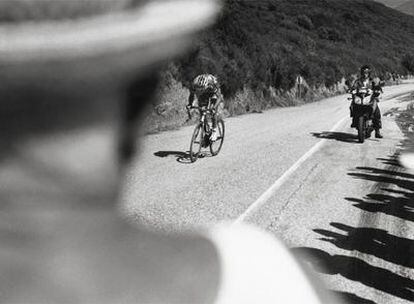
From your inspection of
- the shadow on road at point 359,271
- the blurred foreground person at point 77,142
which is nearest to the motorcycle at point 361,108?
the shadow on road at point 359,271

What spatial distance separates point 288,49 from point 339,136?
23881 millimetres

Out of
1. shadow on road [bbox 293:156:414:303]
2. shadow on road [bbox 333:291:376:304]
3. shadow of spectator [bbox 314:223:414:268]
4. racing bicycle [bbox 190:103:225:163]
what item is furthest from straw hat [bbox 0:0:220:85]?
racing bicycle [bbox 190:103:225:163]

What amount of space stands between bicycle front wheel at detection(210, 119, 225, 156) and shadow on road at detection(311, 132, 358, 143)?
3.39 metres

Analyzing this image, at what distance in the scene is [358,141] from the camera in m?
12.0

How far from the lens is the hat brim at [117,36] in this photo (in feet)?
1.61

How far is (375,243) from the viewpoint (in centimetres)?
526

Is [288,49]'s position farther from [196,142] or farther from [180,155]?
[196,142]

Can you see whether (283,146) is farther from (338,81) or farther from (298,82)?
(338,81)

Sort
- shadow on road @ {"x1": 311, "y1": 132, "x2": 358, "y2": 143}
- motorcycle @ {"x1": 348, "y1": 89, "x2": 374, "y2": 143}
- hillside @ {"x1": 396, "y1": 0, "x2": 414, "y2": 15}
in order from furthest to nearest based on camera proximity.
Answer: hillside @ {"x1": 396, "y1": 0, "x2": 414, "y2": 15} < shadow on road @ {"x1": 311, "y1": 132, "x2": 358, "y2": 143} < motorcycle @ {"x1": 348, "y1": 89, "x2": 374, "y2": 143}

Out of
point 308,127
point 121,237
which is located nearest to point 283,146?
point 308,127

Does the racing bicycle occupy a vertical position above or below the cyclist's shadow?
above

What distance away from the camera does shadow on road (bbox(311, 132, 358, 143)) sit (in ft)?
40.8

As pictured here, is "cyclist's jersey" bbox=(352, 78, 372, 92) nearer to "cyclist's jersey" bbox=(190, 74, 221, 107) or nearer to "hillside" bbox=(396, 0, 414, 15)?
"cyclist's jersey" bbox=(190, 74, 221, 107)

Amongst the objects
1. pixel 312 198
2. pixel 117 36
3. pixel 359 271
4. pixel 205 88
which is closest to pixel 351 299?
pixel 359 271
